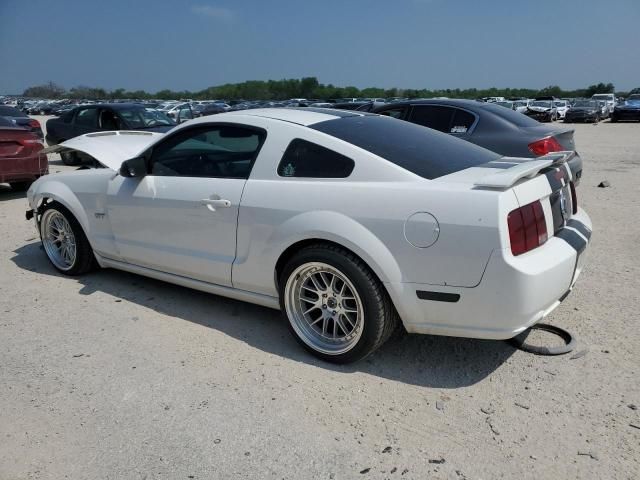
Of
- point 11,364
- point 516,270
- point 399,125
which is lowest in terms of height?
point 11,364

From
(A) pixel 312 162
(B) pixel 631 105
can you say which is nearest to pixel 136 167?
(A) pixel 312 162

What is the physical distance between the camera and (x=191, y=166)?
13.4ft

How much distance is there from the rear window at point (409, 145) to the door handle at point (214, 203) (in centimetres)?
78

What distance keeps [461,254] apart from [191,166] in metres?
2.20

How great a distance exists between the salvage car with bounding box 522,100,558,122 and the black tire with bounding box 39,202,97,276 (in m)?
30.1

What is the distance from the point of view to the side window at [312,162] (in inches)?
131

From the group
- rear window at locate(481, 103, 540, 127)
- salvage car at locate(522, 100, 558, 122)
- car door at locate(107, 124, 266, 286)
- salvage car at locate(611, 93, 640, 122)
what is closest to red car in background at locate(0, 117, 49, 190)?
car door at locate(107, 124, 266, 286)

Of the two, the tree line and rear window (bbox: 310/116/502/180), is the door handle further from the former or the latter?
the tree line

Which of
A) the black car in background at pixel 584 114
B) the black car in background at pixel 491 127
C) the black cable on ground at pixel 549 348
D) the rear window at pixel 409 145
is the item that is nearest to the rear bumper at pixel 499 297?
the black cable on ground at pixel 549 348

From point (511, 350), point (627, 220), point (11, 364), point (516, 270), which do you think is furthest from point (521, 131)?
point (11, 364)

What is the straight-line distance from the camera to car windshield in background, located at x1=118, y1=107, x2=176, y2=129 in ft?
38.5

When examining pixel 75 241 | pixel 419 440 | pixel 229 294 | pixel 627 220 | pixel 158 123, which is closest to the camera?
pixel 419 440

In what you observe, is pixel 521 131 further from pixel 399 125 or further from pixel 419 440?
pixel 419 440

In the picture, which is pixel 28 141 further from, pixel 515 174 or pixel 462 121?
pixel 515 174
